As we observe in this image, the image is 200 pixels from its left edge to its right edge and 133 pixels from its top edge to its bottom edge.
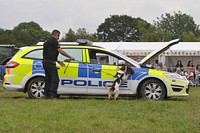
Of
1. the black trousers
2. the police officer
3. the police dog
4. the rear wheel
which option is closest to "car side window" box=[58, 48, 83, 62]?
the police officer

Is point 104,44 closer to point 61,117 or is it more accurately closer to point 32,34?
point 61,117

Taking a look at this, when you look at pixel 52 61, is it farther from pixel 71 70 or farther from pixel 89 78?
pixel 89 78

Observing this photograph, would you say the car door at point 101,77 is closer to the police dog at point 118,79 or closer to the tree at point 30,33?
the police dog at point 118,79

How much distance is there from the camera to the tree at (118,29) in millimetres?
86125

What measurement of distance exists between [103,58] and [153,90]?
1.52 meters

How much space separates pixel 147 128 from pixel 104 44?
20.5 meters

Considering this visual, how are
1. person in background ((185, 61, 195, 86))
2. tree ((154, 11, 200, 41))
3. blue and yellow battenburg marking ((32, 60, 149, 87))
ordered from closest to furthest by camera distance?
blue and yellow battenburg marking ((32, 60, 149, 87)) → person in background ((185, 61, 195, 86)) → tree ((154, 11, 200, 41))

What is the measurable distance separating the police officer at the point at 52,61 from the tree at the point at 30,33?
7023cm

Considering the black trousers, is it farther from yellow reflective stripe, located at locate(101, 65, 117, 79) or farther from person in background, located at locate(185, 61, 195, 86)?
person in background, located at locate(185, 61, 195, 86)

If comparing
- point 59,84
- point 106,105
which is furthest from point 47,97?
point 106,105

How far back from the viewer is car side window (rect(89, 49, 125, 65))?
10766mm

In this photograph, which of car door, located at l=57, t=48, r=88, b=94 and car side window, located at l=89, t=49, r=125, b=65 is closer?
car door, located at l=57, t=48, r=88, b=94

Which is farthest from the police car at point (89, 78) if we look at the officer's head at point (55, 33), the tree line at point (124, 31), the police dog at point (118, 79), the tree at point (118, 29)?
the tree at point (118, 29)

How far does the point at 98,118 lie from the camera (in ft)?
22.8
